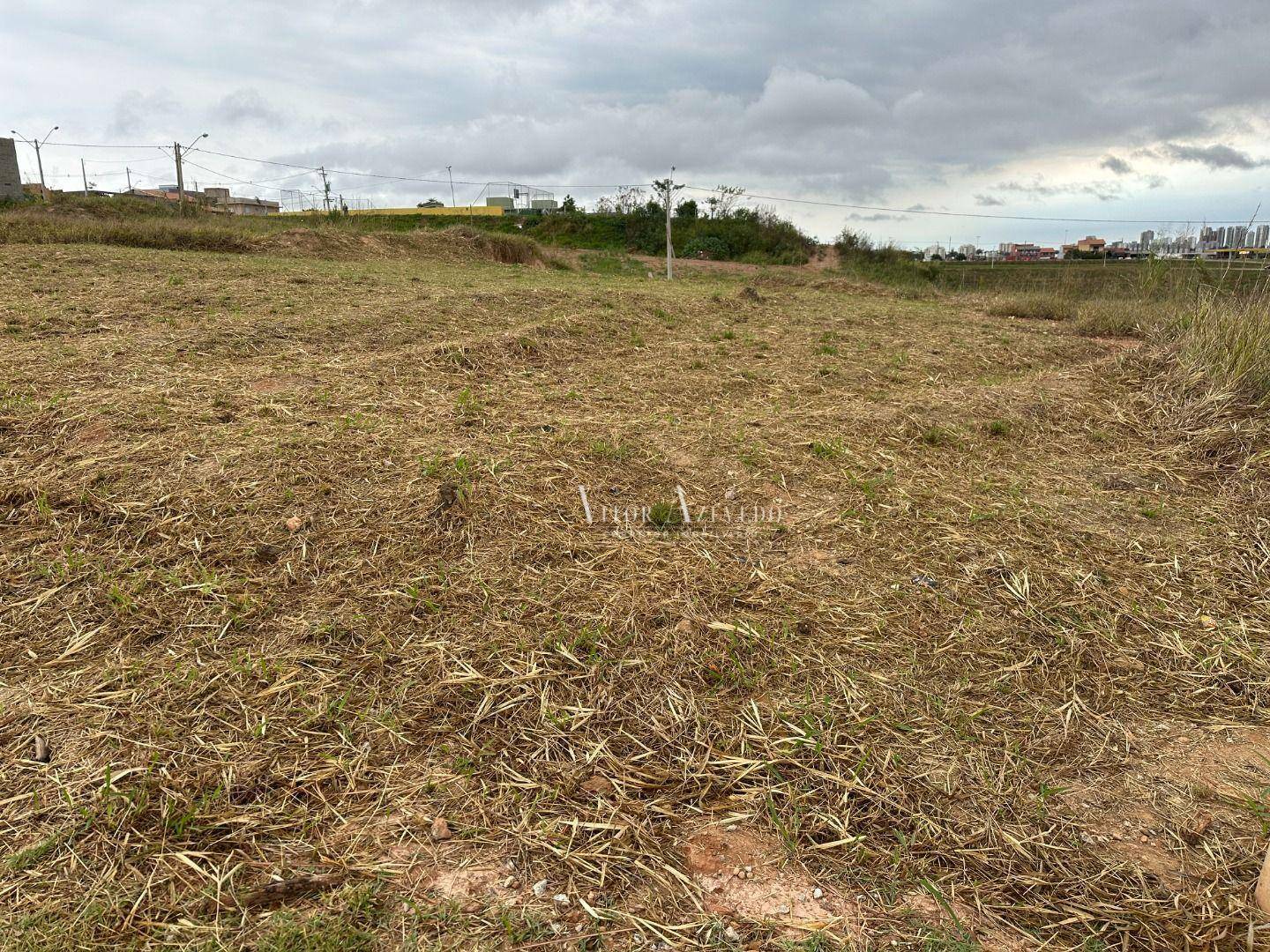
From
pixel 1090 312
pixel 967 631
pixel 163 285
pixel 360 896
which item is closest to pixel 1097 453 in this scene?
pixel 967 631

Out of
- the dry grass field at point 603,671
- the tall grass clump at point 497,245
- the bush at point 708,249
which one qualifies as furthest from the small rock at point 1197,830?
the bush at point 708,249

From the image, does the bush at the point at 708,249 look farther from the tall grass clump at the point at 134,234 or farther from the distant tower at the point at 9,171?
the distant tower at the point at 9,171

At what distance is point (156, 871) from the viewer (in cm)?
149

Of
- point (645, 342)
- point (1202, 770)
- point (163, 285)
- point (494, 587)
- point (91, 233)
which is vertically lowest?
point (1202, 770)

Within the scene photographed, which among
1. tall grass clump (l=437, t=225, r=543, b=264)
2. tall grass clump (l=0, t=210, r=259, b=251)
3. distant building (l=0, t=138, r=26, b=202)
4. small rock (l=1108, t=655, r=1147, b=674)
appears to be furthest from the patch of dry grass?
distant building (l=0, t=138, r=26, b=202)

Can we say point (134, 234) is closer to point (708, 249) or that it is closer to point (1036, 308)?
point (1036, 308)

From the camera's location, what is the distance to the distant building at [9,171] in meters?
25.0

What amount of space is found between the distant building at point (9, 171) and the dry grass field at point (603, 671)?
29524 mm

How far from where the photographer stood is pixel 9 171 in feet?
83.2

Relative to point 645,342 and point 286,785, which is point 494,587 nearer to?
point 286,785

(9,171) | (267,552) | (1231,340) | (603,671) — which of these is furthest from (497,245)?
(9,171)

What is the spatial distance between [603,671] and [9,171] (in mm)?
34153

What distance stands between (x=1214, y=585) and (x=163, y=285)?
768cm

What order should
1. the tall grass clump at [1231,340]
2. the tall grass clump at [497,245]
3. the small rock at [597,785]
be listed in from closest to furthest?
the small rock at [597,785] < the tall grass clump at [1231,340] < the tall grass clump at [497,245]
